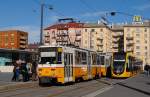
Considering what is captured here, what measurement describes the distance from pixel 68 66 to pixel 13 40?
161 m

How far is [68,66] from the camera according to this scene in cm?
3297

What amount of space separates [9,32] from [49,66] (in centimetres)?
16979

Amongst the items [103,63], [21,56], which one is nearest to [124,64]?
[103,63]

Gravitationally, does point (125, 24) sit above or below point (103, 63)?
above

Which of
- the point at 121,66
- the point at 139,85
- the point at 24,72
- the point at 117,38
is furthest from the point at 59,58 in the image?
the point at 117,38

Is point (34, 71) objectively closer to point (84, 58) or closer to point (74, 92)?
point (84, 58)

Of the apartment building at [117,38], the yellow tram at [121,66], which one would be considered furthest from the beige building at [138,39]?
the yellow tram at [121,66]

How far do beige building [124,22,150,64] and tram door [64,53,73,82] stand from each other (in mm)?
127506

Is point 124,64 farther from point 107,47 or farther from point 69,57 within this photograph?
point 107,47

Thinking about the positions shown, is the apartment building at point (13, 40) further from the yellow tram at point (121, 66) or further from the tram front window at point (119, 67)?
the tram front window at point (119, 67)

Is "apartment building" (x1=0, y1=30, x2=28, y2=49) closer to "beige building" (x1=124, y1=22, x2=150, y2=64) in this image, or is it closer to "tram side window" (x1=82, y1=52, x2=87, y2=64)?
"beige building" (x1=124, y1=22, x2=150, y2=64)

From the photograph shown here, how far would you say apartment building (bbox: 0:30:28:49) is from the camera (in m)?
191

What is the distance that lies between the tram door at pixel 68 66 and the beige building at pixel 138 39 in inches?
5020

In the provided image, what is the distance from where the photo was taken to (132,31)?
6417 inches
